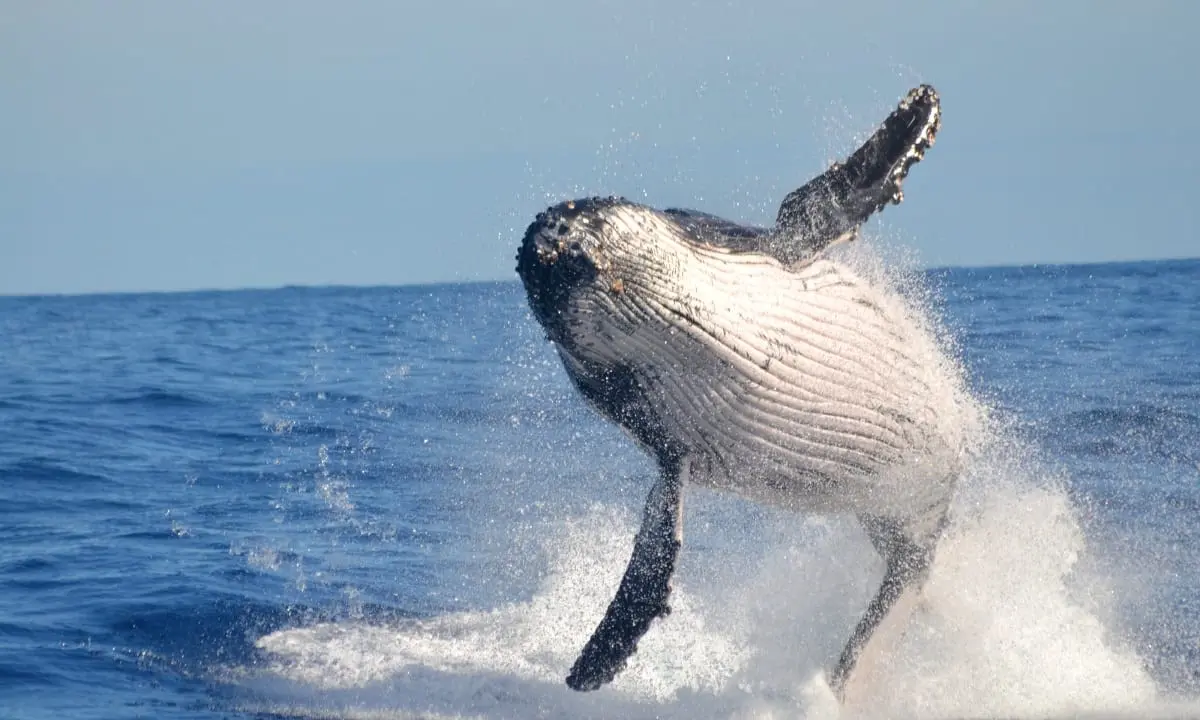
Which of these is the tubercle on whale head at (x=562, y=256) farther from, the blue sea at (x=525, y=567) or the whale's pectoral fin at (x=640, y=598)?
the blue sea at (x=525, y=567)

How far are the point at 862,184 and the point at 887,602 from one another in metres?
3.70

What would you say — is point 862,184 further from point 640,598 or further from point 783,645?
point 783,645

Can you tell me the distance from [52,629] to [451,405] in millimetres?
13715

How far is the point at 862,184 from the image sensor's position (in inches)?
434

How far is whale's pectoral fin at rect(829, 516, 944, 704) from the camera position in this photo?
40.1 feet

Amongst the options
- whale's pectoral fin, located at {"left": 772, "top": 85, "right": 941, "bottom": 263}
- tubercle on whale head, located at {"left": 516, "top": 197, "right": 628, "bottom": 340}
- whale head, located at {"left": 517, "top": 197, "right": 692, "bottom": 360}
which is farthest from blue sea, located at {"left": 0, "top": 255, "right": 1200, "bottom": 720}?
tubercle on whale head, located at {"left": 516, "top": 197, "right": 628, "bottom": 340}

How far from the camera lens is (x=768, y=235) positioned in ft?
34.7

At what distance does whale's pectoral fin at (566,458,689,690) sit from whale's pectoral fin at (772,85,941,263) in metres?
2.05

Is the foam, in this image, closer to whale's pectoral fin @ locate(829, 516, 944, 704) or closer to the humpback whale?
whale's pectoral fin @ locate(829, 516, 944, 704)

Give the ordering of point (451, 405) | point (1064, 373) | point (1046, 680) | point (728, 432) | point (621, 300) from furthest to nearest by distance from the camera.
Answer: point (451, 405) → point (1064, 373) → point (1046, 680) → point (728, 432) → point (621, 300)

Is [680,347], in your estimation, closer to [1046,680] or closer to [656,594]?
[656,594]

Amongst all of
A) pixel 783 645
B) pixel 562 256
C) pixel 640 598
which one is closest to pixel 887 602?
pixel 783 645

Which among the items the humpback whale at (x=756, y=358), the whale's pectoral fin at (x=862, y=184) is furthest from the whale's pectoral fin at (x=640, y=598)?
the whale's pectoral fin at (x=862, y=184)

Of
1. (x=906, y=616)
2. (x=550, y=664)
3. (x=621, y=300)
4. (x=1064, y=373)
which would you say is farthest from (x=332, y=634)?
(x=1064, y=373)
